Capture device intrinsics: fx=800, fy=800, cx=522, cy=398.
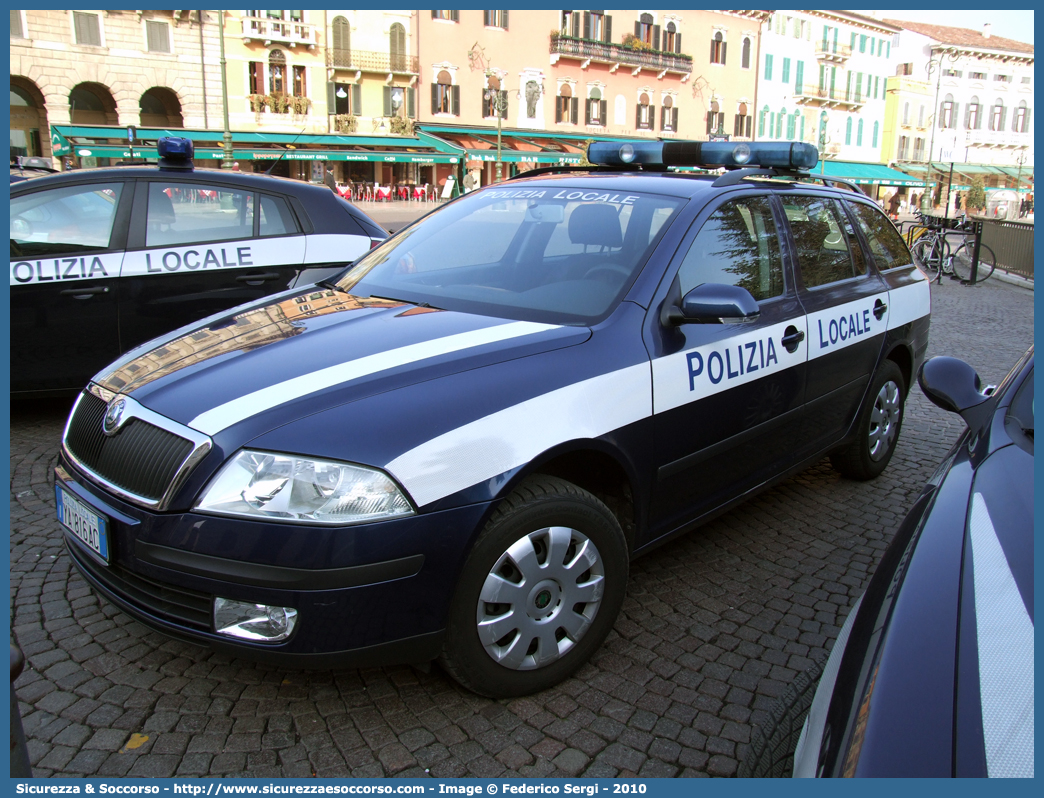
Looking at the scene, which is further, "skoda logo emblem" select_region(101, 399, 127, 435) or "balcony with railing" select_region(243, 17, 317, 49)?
"balcony with railing" select_region(243, 17, 317, 49)

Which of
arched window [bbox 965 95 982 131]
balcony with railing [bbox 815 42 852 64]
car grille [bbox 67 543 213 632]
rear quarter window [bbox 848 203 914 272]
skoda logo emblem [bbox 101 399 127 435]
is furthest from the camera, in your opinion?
arched window [bbox 965 95 982 131]

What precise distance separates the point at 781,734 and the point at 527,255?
197 cm

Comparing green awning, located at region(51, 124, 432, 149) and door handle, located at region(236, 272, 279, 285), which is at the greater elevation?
green awning, located at region(51, 124, 432, 149)

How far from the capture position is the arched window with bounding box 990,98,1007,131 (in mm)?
66062

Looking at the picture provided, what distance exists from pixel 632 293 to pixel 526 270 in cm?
51

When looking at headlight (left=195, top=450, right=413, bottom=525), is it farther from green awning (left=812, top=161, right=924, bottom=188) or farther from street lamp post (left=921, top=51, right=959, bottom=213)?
street lamp post (left=921, top=51, right=959, bottom=213)

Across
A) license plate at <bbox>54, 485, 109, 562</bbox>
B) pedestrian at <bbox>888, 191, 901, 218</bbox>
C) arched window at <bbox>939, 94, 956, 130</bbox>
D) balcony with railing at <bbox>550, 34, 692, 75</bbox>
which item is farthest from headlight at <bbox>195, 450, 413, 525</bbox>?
arched window at <bbox>939, 94, 956, 130</bbox>

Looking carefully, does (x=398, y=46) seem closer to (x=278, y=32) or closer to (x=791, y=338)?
(x=278, y=32)

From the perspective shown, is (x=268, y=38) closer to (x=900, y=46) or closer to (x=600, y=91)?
(x=600, y=91)

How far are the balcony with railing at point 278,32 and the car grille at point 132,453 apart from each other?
3913cm

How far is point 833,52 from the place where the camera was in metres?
57.0

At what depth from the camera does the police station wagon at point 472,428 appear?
212 centimetres

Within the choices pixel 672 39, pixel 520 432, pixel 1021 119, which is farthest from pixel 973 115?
pixel 520 432

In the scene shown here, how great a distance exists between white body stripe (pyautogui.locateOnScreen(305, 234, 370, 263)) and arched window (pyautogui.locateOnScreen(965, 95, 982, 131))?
7406cm
